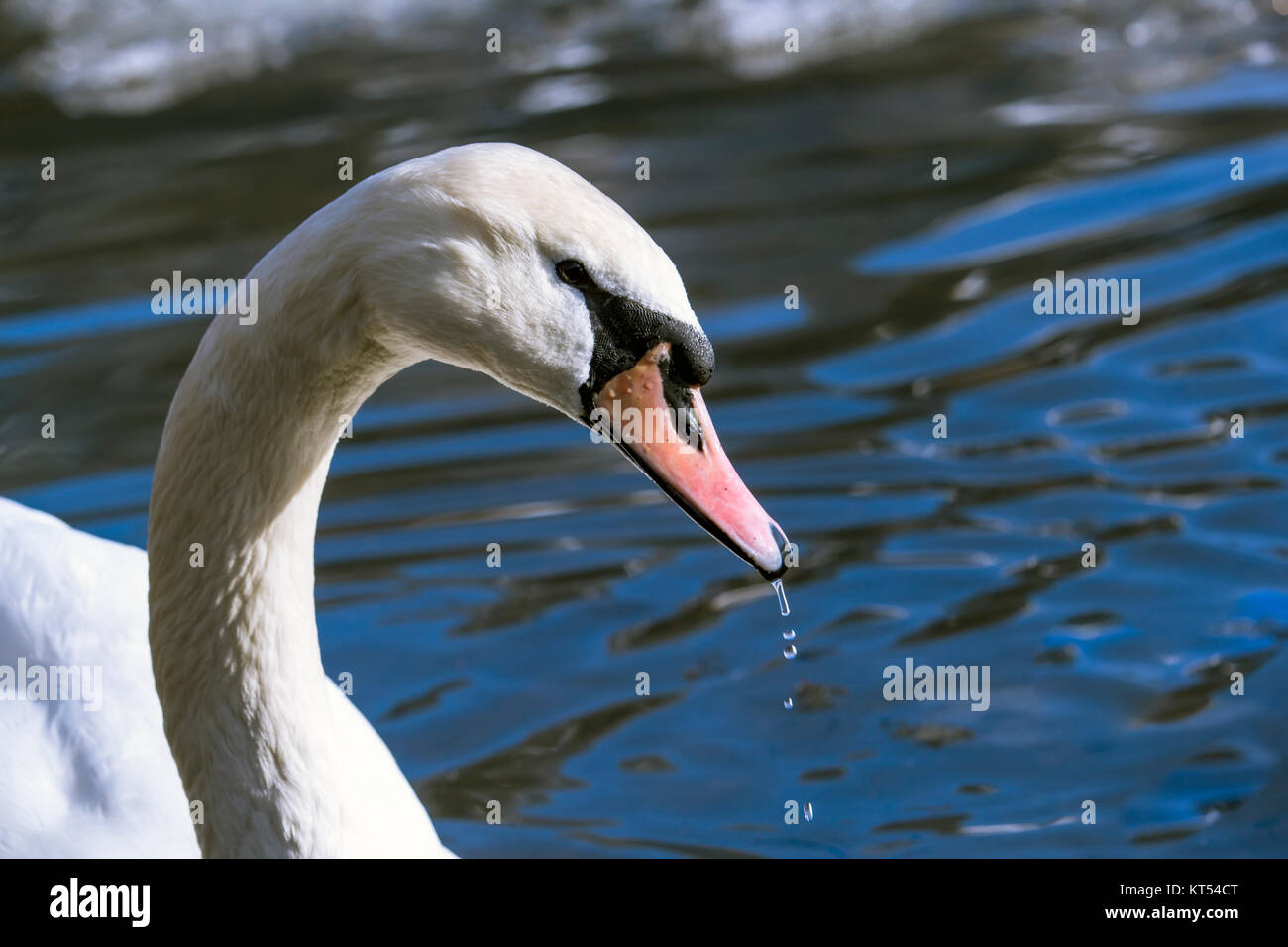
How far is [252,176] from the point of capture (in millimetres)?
8188

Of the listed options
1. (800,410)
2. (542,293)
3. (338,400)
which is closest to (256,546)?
(338,400)

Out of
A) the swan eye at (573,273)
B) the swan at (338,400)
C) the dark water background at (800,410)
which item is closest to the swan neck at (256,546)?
the swan at (338,400)

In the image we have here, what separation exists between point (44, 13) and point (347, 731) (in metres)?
7.44

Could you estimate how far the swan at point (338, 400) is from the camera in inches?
109

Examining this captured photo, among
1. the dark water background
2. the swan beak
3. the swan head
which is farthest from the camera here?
the dark water background

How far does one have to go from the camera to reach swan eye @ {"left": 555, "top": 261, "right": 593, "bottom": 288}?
9.12 ft

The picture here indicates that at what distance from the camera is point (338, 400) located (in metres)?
2.99

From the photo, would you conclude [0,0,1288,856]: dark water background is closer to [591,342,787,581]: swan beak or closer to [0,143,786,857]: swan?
[0,143,786,857]: swan

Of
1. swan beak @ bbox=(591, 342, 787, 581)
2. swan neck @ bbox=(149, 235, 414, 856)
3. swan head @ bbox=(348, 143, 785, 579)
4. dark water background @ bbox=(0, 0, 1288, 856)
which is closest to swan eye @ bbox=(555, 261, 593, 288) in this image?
swan head @ bbox=(348, 143, 785, 579)

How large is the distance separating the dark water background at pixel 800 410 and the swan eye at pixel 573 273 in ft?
5.96

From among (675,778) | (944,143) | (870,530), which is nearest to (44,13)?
(944,143)
